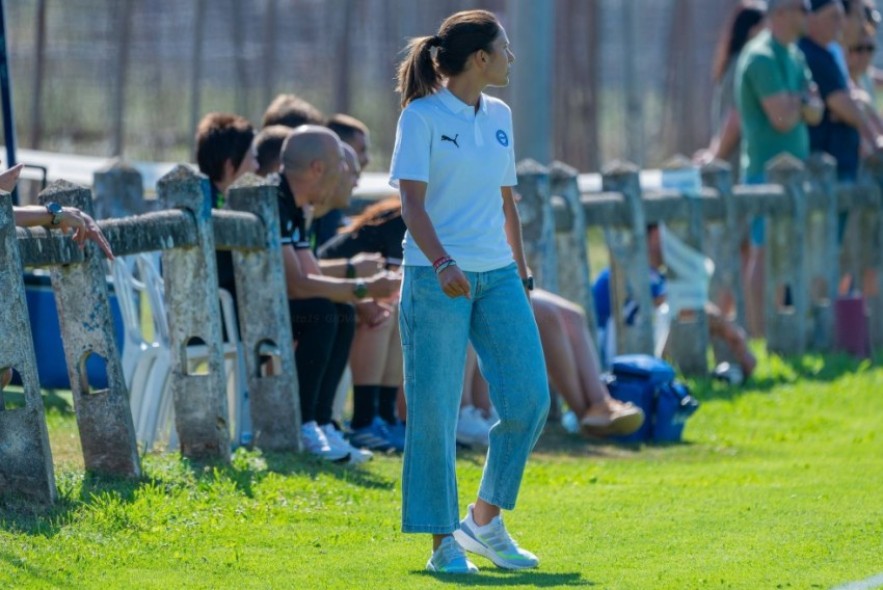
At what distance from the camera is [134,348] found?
802cm

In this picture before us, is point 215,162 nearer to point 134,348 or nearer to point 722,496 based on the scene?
point 134,348

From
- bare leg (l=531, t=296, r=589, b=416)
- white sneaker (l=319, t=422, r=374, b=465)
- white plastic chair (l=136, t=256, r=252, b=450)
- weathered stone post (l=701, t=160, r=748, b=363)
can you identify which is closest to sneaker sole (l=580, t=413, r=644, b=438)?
bare leg (l=531, t=296, r=589, b=416)

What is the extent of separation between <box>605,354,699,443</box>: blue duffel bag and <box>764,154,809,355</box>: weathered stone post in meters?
3.16

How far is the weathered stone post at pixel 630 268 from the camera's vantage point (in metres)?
10.5

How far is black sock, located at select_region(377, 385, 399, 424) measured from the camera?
8773mm

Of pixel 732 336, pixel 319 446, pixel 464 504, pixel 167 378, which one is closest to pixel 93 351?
pixel 167 378

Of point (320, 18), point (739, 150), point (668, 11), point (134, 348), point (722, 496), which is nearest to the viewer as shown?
point (722, 496)

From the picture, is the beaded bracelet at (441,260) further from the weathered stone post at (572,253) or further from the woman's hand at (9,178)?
the weathered stone post at (572,253)

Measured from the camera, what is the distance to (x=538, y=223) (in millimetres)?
9664

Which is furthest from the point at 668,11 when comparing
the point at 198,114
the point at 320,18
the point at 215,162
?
the point at 215,162

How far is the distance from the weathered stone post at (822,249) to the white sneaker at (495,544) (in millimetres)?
7091

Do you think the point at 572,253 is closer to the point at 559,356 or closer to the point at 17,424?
the point at 559,356

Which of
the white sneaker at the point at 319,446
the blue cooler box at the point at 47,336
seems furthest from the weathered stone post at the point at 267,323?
the blue cooler box at the point at 47,336

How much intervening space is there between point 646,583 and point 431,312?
108 cm
